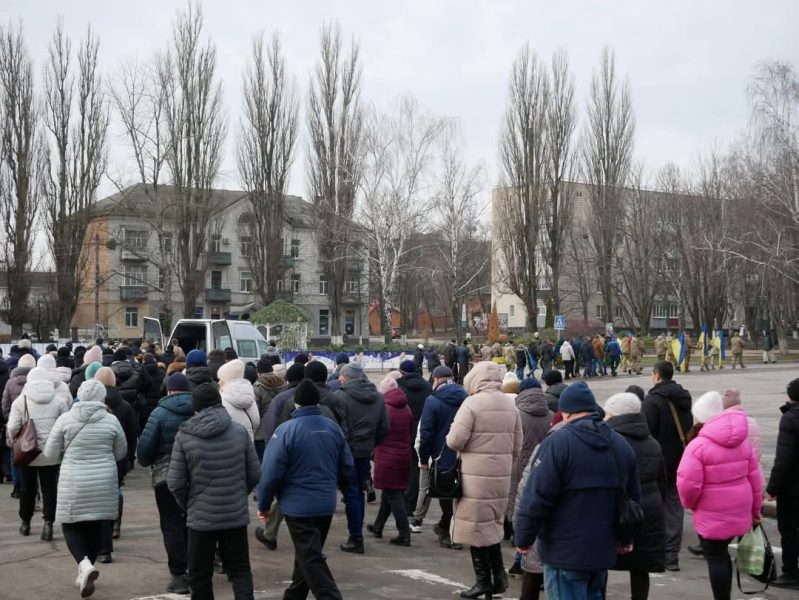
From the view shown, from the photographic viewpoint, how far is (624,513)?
5.17m

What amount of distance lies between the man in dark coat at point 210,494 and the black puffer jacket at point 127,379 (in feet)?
21.2

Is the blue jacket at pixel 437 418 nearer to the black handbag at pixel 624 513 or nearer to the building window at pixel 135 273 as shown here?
the black handbag at pixel 624 513

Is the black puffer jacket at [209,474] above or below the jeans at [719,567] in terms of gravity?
above

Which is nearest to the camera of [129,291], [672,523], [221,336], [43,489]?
[672,523]

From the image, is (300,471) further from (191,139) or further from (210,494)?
(191,139)

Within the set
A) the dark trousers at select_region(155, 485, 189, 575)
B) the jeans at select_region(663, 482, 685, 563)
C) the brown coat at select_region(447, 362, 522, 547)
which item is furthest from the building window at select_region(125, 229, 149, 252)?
the brown coat at select_region(447, 362, 522, 547)

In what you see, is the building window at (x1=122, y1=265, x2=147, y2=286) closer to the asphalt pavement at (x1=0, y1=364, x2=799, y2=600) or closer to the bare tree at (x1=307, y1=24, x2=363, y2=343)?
the bare tree at (x1=307, y1=24, x2=363, y2=343)

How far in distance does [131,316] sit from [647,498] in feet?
226

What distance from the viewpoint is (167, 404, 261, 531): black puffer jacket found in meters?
6.34

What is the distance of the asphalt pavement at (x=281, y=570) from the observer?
7.64m

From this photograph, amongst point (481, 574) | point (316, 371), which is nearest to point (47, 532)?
point (316, 371)

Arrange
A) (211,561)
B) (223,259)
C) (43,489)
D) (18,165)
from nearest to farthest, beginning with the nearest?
(211,561) < (43,489) < (18,165) < (223,259)

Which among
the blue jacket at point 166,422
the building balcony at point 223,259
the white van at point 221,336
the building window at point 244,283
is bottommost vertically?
the blue jacket at point 166,422

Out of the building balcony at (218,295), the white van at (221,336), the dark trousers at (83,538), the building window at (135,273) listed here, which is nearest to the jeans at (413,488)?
the dark trousers at (83,538)
